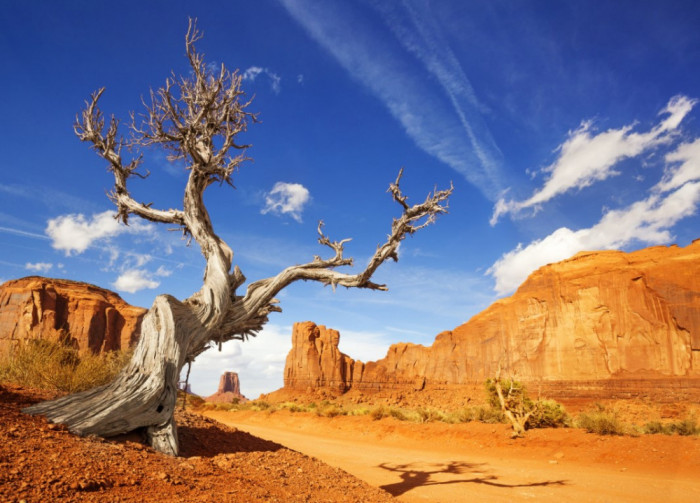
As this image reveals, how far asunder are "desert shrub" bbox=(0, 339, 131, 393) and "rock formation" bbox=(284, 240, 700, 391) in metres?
34.6

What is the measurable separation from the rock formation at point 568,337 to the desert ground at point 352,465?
23505 millimetres

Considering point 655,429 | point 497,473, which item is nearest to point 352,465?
point 497,473

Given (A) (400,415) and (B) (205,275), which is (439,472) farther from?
(A) (400,415)

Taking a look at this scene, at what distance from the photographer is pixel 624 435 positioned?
1391 centimetres

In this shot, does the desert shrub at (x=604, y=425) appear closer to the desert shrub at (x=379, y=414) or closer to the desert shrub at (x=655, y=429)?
the desert shrub at (x=655, y=429)

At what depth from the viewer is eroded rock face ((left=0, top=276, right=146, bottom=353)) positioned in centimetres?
5659

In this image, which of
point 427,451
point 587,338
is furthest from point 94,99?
point 587,338

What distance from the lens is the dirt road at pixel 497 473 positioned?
316 inches

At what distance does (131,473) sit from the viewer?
3469 millimetres

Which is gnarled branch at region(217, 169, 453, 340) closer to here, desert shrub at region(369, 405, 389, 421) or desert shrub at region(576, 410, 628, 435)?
desert shrub at region(576, 410, 628, 435)

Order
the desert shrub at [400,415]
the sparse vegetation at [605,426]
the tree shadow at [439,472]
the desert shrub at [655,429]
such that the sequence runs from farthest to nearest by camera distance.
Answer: the desert shrub at [400,415]
the desert shrub at [655,429]
the sparse vegetation at [605,426]
the tree shadow at [439,472]

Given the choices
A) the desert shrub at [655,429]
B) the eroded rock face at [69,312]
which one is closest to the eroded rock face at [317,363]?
the eroded rock face at [69,312]

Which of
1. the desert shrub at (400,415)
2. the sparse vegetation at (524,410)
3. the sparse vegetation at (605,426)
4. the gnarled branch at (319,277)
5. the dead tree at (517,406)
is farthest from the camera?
the desert shrub at (400,415)

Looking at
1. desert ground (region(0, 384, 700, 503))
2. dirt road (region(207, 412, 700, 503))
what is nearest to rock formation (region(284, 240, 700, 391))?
desert ground (region(0, 384, 700, 503))
